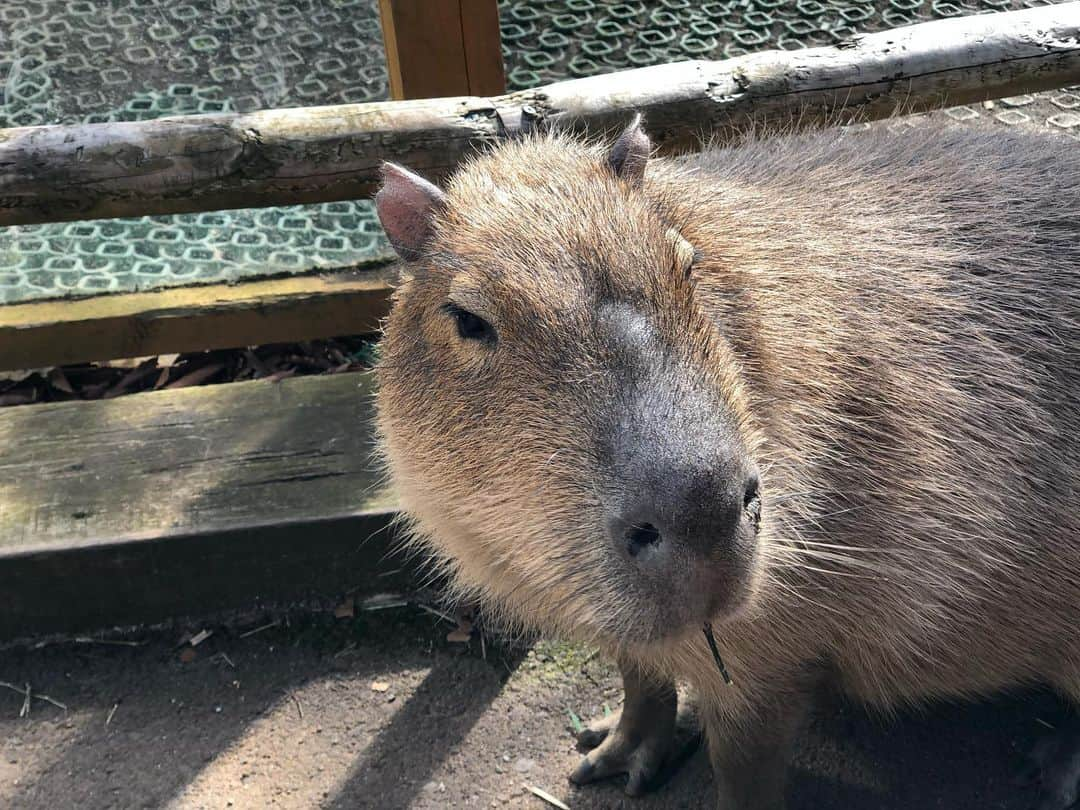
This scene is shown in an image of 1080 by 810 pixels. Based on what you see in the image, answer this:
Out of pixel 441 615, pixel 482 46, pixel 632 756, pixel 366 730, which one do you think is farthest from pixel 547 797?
pixel 482 46

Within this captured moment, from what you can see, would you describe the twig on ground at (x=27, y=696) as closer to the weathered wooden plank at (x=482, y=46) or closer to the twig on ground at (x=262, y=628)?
the twig on ground at (x=262, y=628)

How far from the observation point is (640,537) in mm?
1601

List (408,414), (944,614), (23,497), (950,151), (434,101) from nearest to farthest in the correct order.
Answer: (408,414) < (944,614) < (950,151) < (434,101) < (23,497)

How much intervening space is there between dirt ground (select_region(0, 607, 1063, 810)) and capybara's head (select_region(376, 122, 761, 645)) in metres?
0.87

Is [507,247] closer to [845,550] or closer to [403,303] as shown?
[403,303]

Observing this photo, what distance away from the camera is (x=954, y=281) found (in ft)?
7.87

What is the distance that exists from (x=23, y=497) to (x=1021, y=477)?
3024 mm

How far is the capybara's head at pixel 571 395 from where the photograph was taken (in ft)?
5.29

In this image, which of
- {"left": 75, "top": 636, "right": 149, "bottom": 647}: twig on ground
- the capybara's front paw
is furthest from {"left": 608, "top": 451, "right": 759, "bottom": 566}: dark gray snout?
{"left": 75, "top": 636, "right": 149, "bottom": 647}: twig on ground

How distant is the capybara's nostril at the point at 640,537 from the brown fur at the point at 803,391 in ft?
0.45

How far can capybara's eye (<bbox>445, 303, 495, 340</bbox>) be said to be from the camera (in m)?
1.97

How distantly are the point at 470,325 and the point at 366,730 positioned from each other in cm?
168

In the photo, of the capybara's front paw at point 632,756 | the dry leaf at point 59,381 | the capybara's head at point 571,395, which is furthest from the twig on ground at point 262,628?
the dry leaf at point 59,381

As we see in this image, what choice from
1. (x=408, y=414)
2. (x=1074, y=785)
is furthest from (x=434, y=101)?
(x=1074, y=785)
